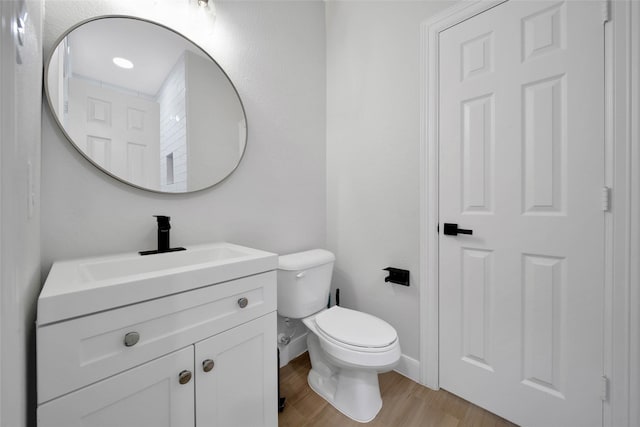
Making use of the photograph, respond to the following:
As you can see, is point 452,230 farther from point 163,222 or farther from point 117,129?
point 117,129

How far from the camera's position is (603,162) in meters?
0.99

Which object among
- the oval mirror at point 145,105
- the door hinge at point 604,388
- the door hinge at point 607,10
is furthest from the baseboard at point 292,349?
the door hinge at point 607,10

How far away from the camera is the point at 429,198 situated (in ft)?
4.67

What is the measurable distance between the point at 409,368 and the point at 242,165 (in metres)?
1.60

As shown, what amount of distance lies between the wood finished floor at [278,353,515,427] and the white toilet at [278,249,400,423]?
0.05 meters

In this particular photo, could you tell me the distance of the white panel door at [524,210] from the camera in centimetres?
103

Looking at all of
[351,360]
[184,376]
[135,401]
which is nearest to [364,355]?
[351,360]

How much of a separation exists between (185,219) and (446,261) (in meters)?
1.41

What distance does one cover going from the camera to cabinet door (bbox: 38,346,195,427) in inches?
23.8

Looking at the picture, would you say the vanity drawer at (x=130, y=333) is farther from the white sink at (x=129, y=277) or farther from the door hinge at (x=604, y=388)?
the door hinge at (x=604, y=388)

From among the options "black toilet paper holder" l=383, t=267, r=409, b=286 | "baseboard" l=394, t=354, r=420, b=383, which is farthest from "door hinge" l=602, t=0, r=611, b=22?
"baseboard" l=394, t=354, r=420, b=383

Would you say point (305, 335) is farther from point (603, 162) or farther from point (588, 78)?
point (588, 78)

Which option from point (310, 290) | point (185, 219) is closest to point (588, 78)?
point (310, 290)

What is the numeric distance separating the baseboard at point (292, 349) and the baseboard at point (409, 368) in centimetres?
65
